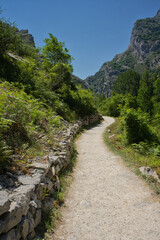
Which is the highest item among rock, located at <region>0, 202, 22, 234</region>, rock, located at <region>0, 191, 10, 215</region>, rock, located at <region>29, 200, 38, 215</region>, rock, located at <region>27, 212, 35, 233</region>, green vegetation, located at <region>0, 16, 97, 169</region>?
green vegetation, located at <region>0, 16, 97, 169</region>

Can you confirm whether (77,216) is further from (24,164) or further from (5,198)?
(5,198)

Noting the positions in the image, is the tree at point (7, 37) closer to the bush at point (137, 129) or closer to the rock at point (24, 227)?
the bush at point (137, 129)

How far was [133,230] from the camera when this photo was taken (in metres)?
3.09

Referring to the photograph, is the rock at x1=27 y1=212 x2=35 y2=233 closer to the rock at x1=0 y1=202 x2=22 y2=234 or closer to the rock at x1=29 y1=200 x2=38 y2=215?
the rock at x1=29 y1=200 x2=38 y2=215

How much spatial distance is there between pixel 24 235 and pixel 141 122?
8410 mm

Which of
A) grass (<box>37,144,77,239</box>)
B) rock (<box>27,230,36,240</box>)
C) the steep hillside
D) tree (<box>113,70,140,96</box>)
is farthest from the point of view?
the steep hillside

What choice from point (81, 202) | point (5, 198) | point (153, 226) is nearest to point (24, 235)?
point (5, 198)

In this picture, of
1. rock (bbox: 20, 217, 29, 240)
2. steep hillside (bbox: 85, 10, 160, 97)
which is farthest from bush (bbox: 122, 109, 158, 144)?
steep hillside (bbox: 85, 10, 160, 97)

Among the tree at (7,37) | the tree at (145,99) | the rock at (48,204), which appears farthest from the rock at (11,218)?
the tree at (145,99)

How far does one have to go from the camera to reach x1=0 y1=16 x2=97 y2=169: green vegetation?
13.8ft

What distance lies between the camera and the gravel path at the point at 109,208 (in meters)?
A: 3.04

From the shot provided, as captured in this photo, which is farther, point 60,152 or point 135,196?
point 60,152

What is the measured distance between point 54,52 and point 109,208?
19690mm

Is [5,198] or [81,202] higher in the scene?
[5,198]
